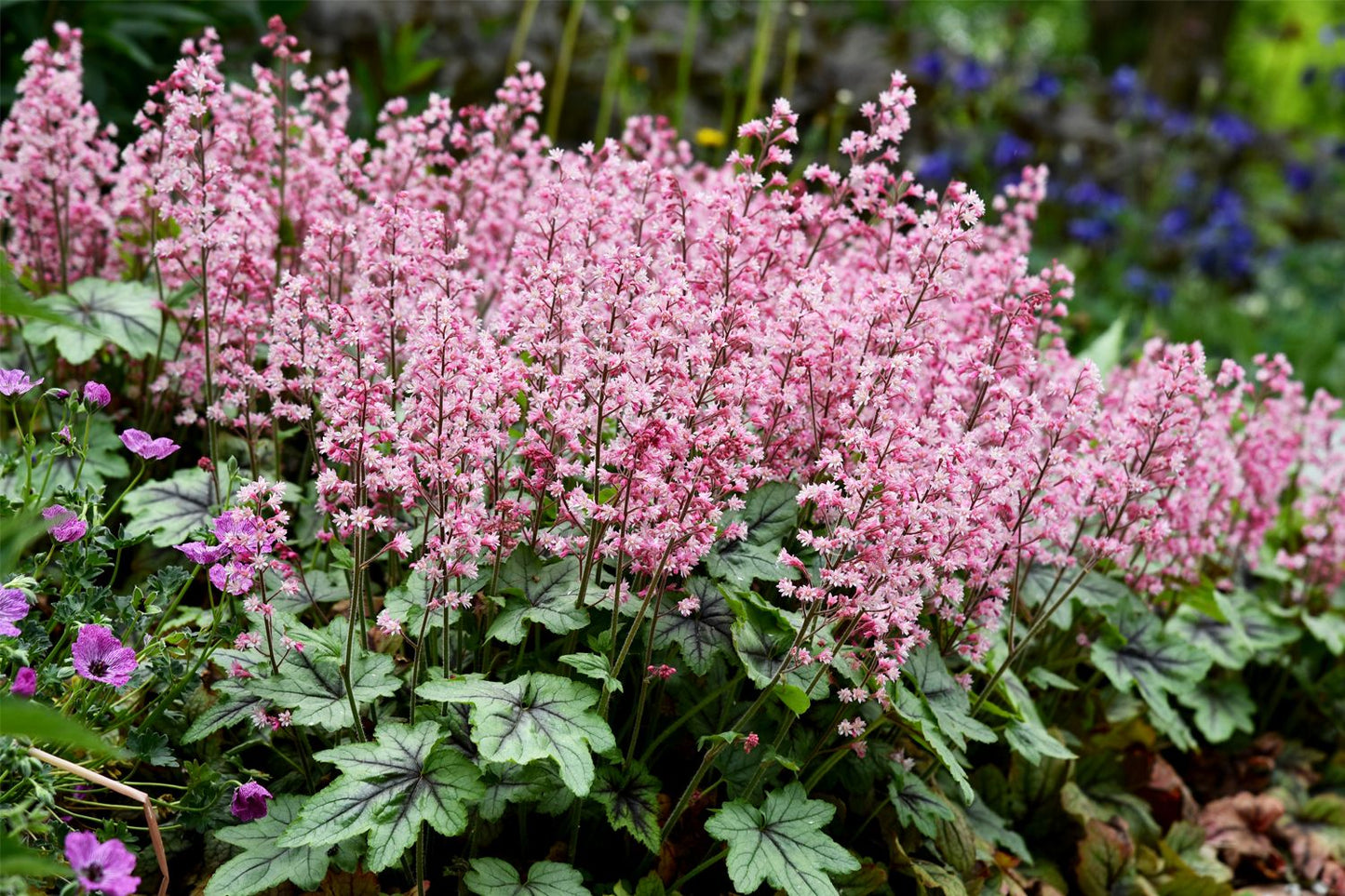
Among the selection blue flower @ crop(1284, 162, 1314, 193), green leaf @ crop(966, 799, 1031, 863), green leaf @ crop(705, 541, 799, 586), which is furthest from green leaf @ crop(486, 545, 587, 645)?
blue flower @ crop(1284, 162, 1314, 193)

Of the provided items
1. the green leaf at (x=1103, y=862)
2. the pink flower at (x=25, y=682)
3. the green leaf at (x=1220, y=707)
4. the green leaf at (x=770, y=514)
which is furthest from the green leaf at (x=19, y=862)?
the green leaf at (x=1220, y=707)

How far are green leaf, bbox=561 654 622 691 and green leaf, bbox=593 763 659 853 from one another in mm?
274

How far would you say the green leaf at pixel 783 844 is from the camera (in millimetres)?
2182

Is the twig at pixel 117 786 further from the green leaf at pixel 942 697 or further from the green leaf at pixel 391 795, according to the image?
the green leaf at pixel 942 697

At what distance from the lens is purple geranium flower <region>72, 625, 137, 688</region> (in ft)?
7.00

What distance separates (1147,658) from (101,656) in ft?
8.83

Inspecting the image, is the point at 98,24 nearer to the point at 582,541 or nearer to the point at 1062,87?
the point at 582,541

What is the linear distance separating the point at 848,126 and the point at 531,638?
7.63m

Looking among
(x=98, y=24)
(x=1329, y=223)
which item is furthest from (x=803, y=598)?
(x=1329, y=223)

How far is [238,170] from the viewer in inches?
133

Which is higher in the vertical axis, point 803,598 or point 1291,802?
point 803,598

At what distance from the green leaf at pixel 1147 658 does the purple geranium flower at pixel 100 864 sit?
8.07 feet

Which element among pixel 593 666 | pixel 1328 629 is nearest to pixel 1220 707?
pixel 1328 629

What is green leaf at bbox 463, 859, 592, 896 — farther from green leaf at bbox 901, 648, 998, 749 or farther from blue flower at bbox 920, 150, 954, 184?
blue flower at bbox 920, 150, 954, 184
